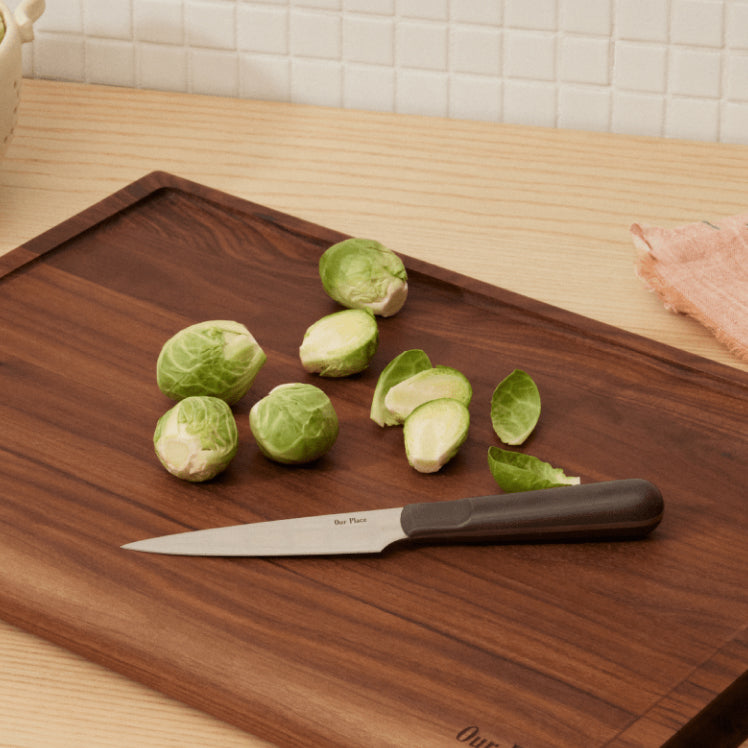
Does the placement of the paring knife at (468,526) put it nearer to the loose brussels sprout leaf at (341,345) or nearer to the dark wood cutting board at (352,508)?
the dark wood cutting board at (352,508)

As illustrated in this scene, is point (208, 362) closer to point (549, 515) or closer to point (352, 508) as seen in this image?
point (352, 508)

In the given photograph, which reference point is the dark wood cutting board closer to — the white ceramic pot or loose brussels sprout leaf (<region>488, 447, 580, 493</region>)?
loose brussels sprout leaf (<region>488, 447, 580, 493</region>)

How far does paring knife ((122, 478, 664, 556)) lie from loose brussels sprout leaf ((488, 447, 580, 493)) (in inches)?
1.2

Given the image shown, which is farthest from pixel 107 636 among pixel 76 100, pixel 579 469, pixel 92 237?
pixel 76 100

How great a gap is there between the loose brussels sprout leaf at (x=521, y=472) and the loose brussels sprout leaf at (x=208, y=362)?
0.87 ft

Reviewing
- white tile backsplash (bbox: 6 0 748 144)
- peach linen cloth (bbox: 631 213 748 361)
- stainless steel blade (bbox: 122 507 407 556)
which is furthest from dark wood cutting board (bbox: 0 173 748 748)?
white tile backsplash (bbox: 6 0 748 144)

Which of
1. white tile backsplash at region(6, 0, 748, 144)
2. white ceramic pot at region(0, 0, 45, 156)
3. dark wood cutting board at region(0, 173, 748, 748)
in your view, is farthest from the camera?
white tile backsplash at region(6, 0, 748, 144)

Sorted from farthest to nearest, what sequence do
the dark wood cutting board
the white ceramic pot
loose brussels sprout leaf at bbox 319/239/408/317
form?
the white ceramic pot < loose brussels sprout leaf at bbox 319/239/408/317 < the dark wood cutting board

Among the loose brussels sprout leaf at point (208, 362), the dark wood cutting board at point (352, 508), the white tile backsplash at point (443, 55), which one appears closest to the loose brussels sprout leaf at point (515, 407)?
the dark wood cutting board at point (352, 508)

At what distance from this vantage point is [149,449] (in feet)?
3.78

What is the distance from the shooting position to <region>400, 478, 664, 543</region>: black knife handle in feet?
3.34

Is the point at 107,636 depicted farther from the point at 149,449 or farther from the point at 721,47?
the point at 721,47

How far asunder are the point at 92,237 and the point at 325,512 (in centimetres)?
56

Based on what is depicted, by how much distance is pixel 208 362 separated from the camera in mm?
1162
